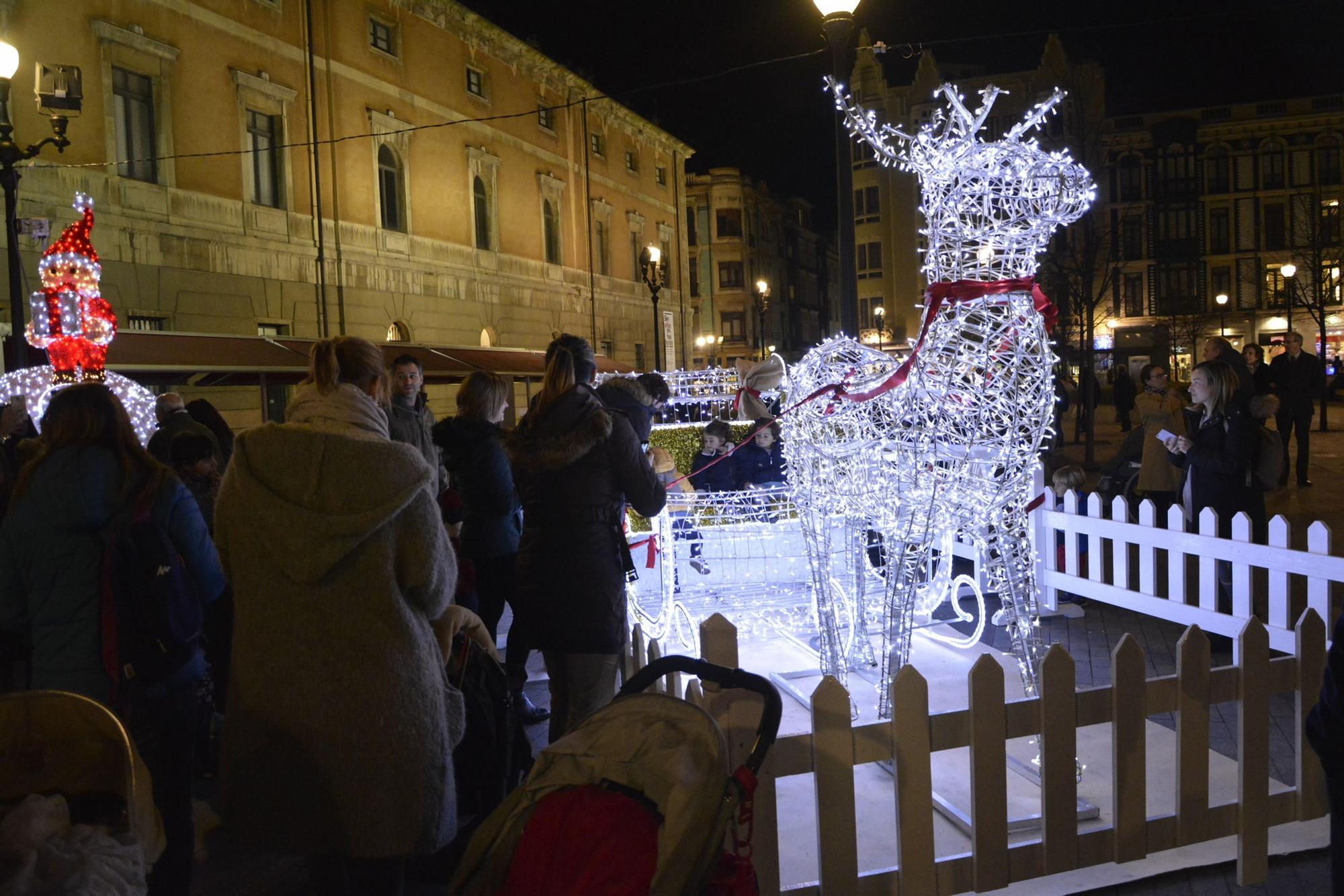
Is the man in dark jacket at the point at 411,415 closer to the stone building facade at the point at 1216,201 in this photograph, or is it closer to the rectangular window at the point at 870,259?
the rectangular window at the point at 870,259

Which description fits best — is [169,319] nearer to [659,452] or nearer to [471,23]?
[471,23]

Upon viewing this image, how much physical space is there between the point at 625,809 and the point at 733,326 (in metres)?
53.0

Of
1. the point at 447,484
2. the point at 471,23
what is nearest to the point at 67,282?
the point at 447,484

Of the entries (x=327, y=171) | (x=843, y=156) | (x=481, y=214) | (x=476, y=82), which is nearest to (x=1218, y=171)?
(x=476, y=82)

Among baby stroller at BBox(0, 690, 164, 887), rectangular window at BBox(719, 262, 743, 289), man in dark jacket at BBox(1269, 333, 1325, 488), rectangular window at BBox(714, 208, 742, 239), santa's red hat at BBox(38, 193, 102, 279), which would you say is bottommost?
baby stroller at BBox(0, 690, 164, 887)

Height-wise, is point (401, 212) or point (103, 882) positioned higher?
point (401, 212)

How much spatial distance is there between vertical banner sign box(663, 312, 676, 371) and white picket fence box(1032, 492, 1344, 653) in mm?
20993

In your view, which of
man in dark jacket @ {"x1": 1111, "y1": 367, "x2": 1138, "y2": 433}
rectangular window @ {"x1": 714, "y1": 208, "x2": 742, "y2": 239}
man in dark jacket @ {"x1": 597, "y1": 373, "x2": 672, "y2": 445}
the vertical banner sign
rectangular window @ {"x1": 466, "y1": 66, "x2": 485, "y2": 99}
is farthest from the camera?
rectangular window @ {"x1": 714, "y1": 208, "x2": 742, "y2": 239}

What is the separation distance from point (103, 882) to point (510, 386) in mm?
19428

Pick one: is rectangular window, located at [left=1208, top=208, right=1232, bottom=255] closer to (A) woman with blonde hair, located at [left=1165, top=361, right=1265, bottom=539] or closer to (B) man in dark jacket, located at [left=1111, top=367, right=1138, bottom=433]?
(B) man in dark jacket, located at [left=1111, top=367, right=1138, bottom=433]

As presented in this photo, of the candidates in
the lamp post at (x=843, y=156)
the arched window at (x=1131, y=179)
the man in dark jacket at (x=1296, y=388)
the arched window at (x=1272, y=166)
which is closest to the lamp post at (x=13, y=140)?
the lamp post at (x=843, y=156)

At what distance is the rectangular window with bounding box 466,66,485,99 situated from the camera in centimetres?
2534

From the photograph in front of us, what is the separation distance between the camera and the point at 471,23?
24.9 metres

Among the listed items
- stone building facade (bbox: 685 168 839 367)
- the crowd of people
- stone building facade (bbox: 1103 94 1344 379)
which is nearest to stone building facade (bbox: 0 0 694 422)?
the crowd of people
